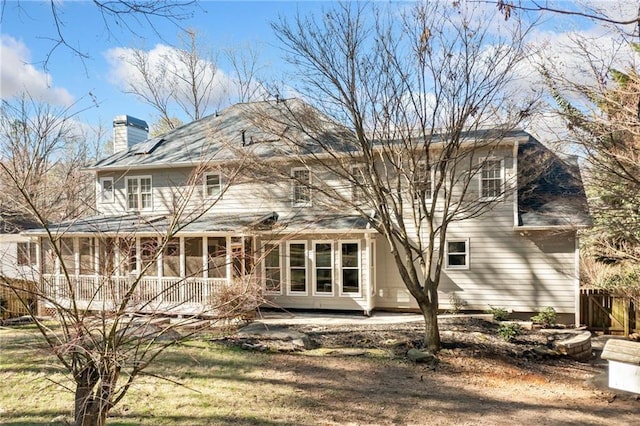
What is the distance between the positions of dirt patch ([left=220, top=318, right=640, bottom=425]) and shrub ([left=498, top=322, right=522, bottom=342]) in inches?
5.7

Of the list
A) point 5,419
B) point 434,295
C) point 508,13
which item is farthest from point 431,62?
point 5,419

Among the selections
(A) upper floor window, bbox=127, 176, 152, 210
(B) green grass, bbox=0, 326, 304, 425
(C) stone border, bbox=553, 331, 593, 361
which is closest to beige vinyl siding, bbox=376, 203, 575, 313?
(C) stone border, bbox=553, 331, 593, 361

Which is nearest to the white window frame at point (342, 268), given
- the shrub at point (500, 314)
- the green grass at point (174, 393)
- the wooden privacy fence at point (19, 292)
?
the shrub at point (500, 314)

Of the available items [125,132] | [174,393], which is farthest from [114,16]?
[125,132]

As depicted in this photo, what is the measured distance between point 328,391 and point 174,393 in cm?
239

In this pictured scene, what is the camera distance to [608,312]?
12.3 meters

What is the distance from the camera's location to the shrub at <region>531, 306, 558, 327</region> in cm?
1214

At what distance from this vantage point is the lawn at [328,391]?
6109 mm

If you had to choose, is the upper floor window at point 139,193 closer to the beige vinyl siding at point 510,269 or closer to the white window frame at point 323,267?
the white window frame at point 323,267

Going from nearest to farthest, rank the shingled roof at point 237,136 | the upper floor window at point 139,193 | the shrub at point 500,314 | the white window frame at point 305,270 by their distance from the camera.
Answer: the shingled roof at point 237,136, the shrub at point 500,314, the white window frame at point 305,270, the upper floor window at point 139,193

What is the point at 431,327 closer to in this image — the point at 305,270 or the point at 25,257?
the point at 305,270

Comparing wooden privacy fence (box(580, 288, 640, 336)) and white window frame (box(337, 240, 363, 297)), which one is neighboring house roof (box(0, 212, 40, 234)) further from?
wooden privacy fence (box(580, 288, 640, 336))

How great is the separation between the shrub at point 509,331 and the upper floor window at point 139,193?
40.1 ft

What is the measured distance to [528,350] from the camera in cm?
989
